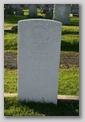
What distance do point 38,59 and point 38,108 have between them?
905mm

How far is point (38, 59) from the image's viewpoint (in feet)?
18.7

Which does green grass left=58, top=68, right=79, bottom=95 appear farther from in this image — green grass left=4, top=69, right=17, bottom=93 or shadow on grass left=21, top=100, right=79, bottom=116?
green grass left=4, top=69, right=17, bottom=93

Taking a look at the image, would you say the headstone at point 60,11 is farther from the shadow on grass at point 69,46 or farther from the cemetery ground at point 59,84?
the shadow on grass at point 69,46

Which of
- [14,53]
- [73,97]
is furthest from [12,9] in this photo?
[73,97]

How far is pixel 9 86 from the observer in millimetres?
6934

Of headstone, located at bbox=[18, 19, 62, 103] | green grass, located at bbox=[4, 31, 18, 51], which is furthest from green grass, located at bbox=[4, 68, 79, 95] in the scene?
green grass, located at bbox=[4, 31, 18, 51]

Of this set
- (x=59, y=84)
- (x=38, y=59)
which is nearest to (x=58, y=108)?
(x=38, y=59)

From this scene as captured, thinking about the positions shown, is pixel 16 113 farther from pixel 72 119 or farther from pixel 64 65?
pixel 64 65

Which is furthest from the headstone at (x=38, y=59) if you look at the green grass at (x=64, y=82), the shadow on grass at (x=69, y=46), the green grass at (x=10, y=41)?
the shadow on grass at (x=69, y=46)

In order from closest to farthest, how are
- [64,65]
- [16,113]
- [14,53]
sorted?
1. [16,113]
2. [64,65]
3. [14,53]

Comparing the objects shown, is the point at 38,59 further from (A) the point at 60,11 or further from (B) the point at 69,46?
(A) the point at 60,11

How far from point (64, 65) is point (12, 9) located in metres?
16.3

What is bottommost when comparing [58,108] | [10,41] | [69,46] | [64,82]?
[58,108]

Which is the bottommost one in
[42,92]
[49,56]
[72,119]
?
[72,119]
